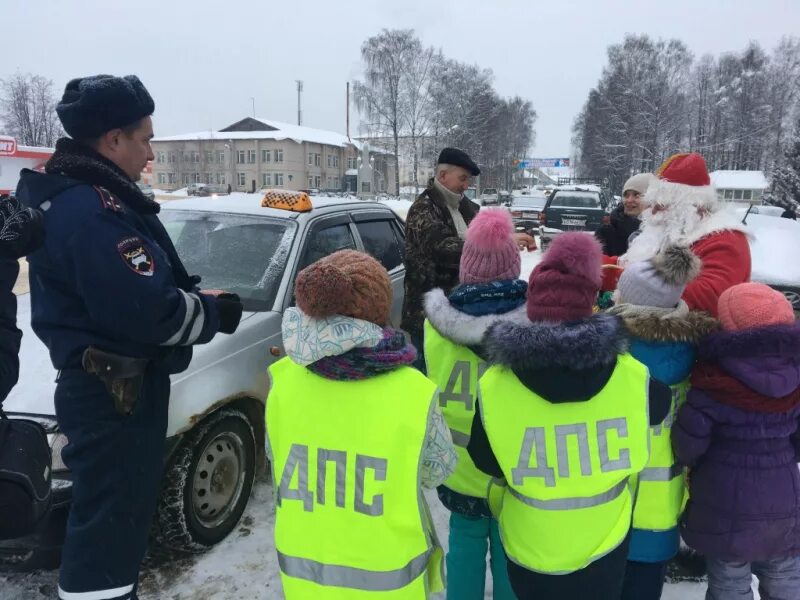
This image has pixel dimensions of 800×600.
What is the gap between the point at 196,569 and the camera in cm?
280

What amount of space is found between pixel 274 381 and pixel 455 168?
2328 mm

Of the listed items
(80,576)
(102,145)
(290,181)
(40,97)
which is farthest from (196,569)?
(290,181)

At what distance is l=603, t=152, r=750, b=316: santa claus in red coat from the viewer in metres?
2.36

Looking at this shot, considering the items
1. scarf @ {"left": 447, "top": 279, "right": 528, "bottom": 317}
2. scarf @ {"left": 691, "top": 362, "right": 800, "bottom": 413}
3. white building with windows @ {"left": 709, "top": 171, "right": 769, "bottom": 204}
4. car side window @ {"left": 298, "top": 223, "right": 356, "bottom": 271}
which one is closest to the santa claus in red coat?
scarf @ {"left": 691, "top": 362, "right": 800, "bottom": 413}

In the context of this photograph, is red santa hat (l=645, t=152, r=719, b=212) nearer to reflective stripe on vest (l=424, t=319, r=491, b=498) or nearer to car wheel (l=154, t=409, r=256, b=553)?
reflective stripe on vest (l=424, t=319, r=491, b=498)

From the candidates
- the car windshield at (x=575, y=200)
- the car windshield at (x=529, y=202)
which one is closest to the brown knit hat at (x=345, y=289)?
the car windshield at (x=575, y=200)

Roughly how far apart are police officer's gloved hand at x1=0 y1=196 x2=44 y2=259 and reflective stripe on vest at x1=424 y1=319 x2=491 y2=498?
4.67 feet

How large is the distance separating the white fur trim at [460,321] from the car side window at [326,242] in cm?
155

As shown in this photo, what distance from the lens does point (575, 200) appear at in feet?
58.2

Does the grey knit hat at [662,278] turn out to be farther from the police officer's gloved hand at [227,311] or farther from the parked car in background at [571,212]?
the parked car in background at [571,212]

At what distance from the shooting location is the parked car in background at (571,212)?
16469 millimetres

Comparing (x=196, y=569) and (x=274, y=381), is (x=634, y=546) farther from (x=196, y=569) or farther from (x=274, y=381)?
(x=196, y=569)

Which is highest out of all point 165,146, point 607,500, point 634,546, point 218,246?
point 165,146

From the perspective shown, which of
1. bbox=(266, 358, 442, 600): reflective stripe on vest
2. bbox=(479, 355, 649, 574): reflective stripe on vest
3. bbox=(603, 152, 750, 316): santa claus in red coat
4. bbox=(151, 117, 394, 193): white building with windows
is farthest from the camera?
bbox=(151, 117, 394, 193): white building with windows
